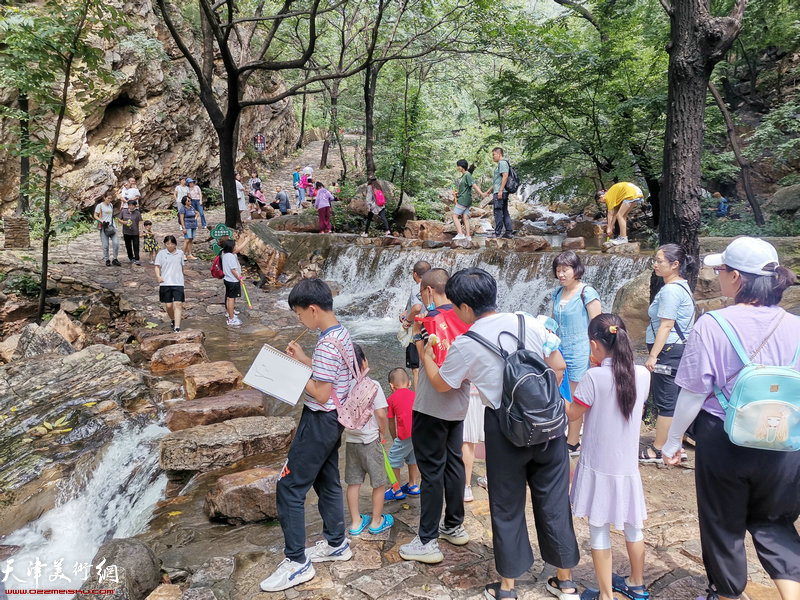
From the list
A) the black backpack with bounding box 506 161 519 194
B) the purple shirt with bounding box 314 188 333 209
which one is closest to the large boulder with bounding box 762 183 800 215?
the black backpack with bounding box 506 161 519 194

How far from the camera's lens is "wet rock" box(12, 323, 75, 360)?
7.00 meters

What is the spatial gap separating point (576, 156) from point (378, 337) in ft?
23.8

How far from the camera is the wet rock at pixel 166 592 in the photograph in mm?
2773

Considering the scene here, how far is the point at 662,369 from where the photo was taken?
3904mm

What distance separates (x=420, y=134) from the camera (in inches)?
705

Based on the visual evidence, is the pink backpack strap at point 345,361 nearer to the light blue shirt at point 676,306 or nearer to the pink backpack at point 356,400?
the pink backpack at point 356,400

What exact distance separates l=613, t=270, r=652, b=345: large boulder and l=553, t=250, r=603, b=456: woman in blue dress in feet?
12.6

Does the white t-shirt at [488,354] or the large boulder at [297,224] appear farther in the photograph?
the large boulder at [297,224]

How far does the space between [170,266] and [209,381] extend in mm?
2949

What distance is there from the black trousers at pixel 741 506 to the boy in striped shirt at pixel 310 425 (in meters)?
1.84

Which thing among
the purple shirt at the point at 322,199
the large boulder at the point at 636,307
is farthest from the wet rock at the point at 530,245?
the purple shirt at the point at 322,199

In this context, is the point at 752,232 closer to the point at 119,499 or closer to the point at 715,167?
the point at 715,167

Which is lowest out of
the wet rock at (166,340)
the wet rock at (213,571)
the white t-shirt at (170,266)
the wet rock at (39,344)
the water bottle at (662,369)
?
the wet rock at (213,571)

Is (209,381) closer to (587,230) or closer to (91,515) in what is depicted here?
(91,515)
